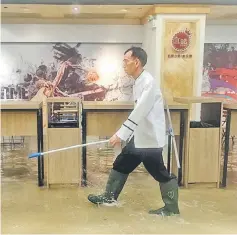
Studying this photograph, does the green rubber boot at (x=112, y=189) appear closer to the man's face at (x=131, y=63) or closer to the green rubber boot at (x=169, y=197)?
the green rubber boot at (x=169, y=197)

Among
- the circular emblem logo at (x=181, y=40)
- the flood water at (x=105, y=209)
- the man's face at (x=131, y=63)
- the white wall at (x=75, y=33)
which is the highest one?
the white wall at (x=75, y=33)

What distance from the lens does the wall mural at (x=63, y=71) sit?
5.71 metres

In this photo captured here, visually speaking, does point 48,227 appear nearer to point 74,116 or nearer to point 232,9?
point 74,116

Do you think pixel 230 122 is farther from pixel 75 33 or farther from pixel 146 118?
pixel 75 33

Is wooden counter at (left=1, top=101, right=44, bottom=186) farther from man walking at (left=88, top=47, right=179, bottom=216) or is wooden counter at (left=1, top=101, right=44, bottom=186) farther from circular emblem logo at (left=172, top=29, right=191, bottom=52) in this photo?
circular emblem logo at (left=172, top=29, right=191, bottom=52)

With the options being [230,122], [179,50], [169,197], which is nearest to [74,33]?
[179,50]

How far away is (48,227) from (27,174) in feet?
4.38

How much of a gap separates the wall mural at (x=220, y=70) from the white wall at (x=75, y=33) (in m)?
1.29

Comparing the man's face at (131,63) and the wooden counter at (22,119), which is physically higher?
the man's face at (131,63)

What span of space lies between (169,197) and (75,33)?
154 inches

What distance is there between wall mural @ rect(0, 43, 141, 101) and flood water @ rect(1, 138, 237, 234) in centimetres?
253

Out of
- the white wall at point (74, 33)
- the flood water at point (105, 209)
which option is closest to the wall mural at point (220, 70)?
the white wall at point (74, 33)

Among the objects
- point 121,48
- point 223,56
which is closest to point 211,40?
point 223,56

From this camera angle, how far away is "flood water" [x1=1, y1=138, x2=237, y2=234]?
232 cm
